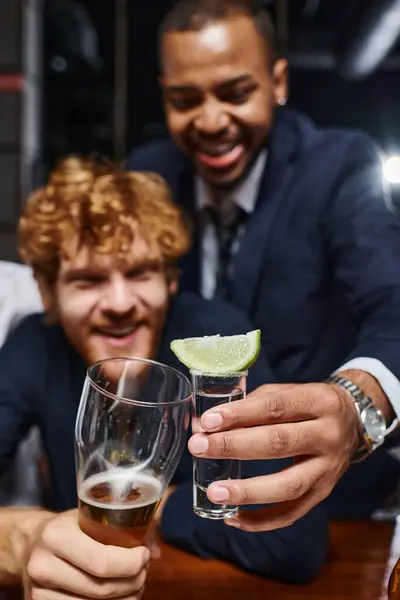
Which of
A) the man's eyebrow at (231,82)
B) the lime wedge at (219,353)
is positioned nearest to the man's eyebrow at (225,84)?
the man's eyebrow at (231,82)

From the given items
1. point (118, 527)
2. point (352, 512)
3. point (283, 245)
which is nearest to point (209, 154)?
point (283, 245)

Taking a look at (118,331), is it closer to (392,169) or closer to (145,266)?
(145,266)

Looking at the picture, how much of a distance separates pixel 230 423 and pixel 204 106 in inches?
26.7

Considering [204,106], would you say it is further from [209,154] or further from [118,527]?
[118,527]

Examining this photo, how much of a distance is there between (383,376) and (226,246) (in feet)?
1.25

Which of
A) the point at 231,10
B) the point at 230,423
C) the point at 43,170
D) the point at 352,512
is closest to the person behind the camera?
the point at 230,423

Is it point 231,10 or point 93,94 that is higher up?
point 231,10

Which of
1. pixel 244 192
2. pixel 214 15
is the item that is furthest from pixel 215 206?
pixel 214 15

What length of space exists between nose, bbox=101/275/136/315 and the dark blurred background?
1.65 ft

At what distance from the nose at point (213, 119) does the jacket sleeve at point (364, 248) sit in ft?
0.65

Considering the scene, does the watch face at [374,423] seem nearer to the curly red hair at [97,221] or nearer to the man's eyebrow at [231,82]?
the curly red hair at [97,221]

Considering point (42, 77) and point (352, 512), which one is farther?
point (42, 77)

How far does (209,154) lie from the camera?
1.05m

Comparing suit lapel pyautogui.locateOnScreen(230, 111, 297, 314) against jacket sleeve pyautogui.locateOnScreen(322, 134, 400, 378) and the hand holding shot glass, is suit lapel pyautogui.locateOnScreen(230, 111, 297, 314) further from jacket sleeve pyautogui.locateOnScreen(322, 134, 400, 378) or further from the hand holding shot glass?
the hand holding shot glass
